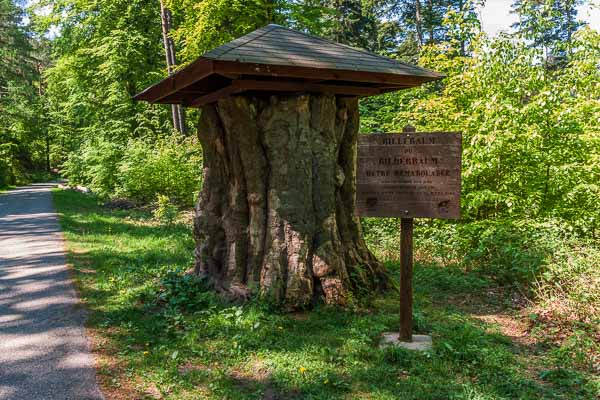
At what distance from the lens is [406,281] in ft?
16.0

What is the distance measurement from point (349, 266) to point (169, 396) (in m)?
3.03

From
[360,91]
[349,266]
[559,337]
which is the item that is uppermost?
[360,91]

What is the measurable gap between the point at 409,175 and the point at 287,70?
172cm

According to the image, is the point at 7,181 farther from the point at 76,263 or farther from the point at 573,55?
the point at 573,55

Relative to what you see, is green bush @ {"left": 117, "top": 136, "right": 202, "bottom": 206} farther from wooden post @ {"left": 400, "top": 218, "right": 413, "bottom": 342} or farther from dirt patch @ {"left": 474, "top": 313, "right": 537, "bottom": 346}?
wooden post @ {"left": 400, "top": 218, "right": 413, "bottom": 342}

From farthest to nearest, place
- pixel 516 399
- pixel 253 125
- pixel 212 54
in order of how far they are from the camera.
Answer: pixel 253 125 < pixel 212 54 < pixel 516 399

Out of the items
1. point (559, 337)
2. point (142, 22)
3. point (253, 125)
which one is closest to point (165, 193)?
point (142, 22)

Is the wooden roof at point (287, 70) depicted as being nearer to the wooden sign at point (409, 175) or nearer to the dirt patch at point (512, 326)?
the wooden sign at point (409, 175)

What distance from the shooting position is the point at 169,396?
12.6ft

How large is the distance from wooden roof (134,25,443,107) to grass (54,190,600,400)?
103 inches

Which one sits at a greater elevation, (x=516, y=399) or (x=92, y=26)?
(x=92, y=26)

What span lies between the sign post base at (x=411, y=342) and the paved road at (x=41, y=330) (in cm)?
266

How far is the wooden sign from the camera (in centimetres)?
468

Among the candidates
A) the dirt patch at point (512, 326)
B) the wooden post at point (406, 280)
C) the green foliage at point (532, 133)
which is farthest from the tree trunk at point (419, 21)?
the wooden post at point (406, 280)
